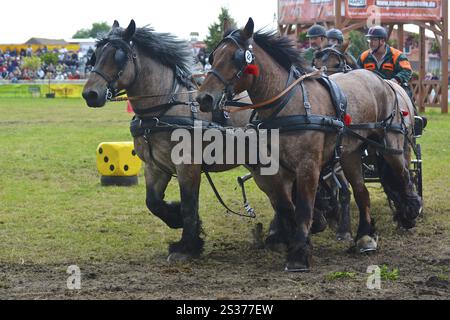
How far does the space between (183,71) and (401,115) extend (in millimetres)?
2252

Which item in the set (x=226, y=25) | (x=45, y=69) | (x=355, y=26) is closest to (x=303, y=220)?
(x=226, y=25)

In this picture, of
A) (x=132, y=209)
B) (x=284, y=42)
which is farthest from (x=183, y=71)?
(x=132, y=209)

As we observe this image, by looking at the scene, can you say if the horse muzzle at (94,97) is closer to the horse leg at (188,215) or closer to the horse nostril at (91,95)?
the horse nostril at (91,95)

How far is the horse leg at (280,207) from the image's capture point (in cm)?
739

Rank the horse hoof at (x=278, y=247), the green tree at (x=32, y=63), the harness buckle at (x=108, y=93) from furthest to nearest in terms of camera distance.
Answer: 1. the green tree at (x=32, y=63)
2. the horse hoof at (x=278, y=247)
3. the harness buckle at (x=108, y=93)

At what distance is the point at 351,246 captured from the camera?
7.87m

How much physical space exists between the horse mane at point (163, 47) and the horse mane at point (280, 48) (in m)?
1.00

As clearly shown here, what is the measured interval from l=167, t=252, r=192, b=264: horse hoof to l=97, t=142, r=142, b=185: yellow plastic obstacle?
4799mm

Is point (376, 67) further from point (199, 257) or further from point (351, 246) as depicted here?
point (199, 257)

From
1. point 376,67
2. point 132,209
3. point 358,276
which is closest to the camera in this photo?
point 358,276

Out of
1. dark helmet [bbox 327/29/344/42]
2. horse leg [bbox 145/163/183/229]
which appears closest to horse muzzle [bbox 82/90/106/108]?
horse leg [bbox 145/163/183/229]

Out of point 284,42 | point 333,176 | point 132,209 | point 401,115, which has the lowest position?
point 132,209

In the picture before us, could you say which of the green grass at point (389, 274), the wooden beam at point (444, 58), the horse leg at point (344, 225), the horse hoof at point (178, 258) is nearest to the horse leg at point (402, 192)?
the horse leg at point (344, 225)

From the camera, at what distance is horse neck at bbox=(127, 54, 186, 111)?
7.49 m
